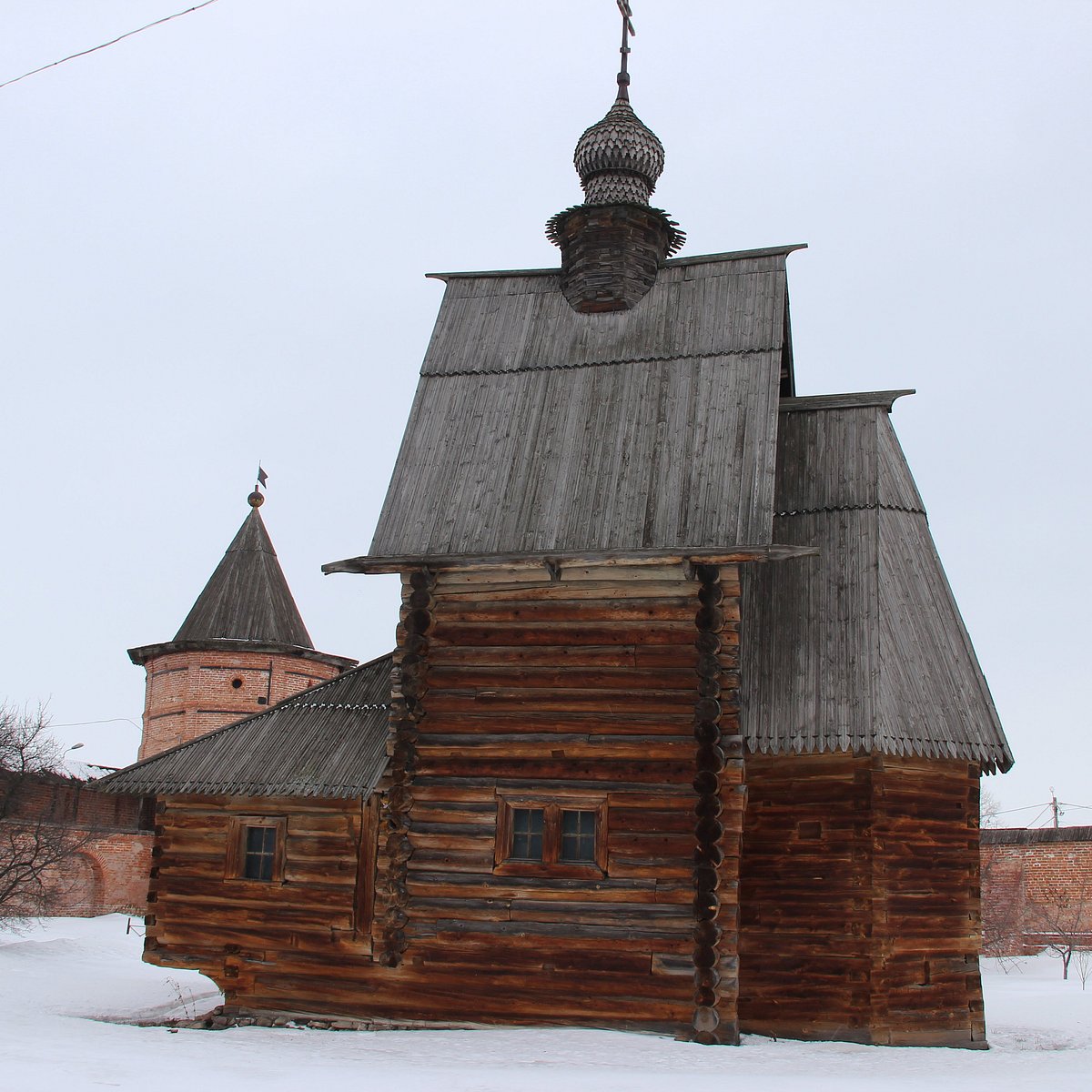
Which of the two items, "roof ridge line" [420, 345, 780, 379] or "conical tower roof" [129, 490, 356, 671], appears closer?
"roof ridge line" [420, 345, 780, 379]

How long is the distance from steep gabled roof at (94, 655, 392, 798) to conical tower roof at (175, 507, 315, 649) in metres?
15.1

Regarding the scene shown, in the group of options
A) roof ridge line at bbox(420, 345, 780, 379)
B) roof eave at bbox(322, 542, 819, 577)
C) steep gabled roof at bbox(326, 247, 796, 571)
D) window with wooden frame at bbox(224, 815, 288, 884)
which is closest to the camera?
roof eave at bbox(322, 542, 819, 577)

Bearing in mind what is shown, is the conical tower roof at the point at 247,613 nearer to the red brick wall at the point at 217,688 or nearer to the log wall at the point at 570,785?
the red brick wall at the point at 217,688

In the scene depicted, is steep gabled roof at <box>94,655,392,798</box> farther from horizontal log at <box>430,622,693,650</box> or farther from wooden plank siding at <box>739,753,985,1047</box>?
wooden plank siding at <box>739,753,985,1047</box>

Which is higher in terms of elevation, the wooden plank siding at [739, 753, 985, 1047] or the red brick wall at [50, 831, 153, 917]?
the wooden plank siding at [739, 753, 985, 1047]

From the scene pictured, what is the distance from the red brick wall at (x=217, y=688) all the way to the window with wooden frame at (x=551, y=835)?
17.4m

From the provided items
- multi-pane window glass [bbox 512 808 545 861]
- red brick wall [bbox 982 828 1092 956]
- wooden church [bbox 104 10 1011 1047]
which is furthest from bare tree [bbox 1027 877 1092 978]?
multi-pane window glass [bbox 512 808 545 861]

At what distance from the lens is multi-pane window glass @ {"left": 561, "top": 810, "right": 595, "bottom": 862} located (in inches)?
447

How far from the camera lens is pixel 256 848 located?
41.3ft

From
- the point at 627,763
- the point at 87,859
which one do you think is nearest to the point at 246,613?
the point at 87,859

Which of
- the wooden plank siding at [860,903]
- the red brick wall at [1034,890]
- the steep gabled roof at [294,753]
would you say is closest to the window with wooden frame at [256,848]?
the steep gabled roof at [294,753]

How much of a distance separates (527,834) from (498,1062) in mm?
2456

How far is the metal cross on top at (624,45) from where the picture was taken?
16062 mm

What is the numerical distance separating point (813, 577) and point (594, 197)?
5.90 m
